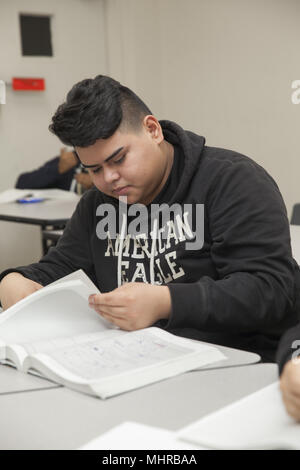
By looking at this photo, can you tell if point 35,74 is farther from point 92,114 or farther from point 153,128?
point 92,114

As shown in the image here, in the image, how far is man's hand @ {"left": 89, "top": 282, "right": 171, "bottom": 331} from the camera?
109cm

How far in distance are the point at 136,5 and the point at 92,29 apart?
0.43 meters

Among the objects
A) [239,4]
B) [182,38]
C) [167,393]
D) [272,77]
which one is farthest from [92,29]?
[167,393]

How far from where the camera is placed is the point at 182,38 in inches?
196

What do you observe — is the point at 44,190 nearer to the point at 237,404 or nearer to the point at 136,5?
the point at 136,5

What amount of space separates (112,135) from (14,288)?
1.40 ft

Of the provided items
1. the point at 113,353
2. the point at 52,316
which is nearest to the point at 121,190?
the point at 52,316

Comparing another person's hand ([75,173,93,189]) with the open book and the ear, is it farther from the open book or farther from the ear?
the open book

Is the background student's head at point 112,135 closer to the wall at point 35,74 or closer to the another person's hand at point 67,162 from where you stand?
the another person's hand at point 67,162

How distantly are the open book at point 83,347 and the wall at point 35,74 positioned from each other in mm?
3566

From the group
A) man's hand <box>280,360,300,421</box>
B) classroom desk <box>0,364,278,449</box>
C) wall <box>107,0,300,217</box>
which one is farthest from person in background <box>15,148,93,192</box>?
man's hand <box>280,360,300,421</box>

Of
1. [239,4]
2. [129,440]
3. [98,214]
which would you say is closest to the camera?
[129,440]

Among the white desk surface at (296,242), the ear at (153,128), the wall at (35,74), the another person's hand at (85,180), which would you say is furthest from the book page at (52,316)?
the wall at (35,74)

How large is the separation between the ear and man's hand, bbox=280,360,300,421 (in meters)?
0.77
